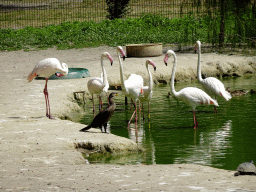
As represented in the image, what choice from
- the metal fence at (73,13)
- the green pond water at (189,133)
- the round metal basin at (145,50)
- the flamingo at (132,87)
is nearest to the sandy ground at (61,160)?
the green pond water at (189,133)

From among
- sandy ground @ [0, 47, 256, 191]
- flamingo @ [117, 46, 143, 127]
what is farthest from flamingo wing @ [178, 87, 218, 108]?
sandy ground @ [0, 47, 256, 191]

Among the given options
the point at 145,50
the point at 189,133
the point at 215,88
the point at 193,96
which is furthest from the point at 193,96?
the point at 145,50

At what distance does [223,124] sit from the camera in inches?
341

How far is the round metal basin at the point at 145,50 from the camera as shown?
15.2 m

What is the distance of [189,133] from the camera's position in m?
8.12

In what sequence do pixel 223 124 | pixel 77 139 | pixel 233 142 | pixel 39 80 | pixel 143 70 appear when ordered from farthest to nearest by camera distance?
pixel 143 70, pixel 39 80, pixel 223 124, pixel 233 142, pixel 77 139

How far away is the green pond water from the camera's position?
652 cm

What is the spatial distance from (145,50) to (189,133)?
7.59 m

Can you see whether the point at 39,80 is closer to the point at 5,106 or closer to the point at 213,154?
the point at 5,106

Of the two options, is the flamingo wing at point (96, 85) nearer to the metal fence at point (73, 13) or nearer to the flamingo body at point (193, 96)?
the flamingo body at point (193, 96)

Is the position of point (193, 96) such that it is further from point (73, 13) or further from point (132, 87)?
point (73, 13)

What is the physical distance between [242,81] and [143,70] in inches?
122

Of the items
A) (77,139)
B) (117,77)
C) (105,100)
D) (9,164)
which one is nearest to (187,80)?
(117,77)

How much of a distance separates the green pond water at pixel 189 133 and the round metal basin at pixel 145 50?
3.74 metres
